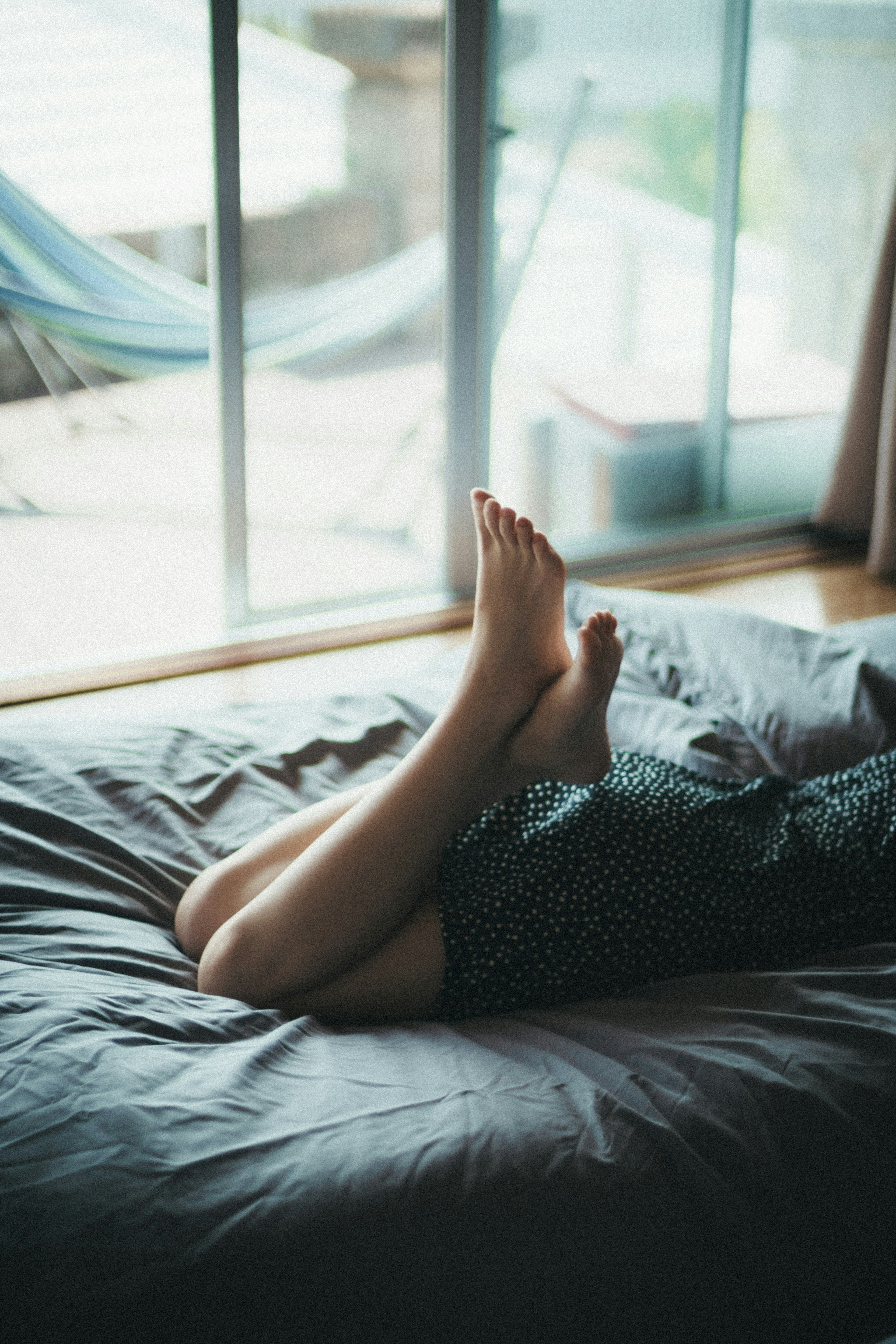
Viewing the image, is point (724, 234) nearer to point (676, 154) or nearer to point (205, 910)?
point (676, 154)

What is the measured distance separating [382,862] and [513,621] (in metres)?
0.27

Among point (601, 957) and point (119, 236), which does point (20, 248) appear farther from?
point (601, 957)

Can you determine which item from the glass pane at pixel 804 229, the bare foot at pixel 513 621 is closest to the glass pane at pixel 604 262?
the glass pane at pixel 804 229

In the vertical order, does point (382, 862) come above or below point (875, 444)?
above

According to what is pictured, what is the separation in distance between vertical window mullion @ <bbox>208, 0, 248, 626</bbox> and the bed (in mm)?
1435

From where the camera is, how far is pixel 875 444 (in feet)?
10.2

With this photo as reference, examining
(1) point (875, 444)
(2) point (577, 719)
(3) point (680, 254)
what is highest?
(3) point (680, 254)

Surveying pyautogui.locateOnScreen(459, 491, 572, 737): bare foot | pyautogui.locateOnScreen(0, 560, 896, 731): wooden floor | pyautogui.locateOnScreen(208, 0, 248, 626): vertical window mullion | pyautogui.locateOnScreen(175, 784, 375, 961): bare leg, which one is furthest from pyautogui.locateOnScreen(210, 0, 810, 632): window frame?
pyautogui.locateOnScreen(175, 784, 375, 961): bare leg

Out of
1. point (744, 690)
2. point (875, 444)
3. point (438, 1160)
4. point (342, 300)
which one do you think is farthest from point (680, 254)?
point (438, 1160)

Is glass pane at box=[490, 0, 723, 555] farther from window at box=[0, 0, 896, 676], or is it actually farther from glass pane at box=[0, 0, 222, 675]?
glass pane at box=[0, 0, 222, 675]

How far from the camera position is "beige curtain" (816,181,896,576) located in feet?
9.61

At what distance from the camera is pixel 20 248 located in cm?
218

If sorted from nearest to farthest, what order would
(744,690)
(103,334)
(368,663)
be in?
(744,690) → (103,334) → (368,663)

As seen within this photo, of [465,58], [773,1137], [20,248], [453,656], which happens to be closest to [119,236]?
[20,248]
